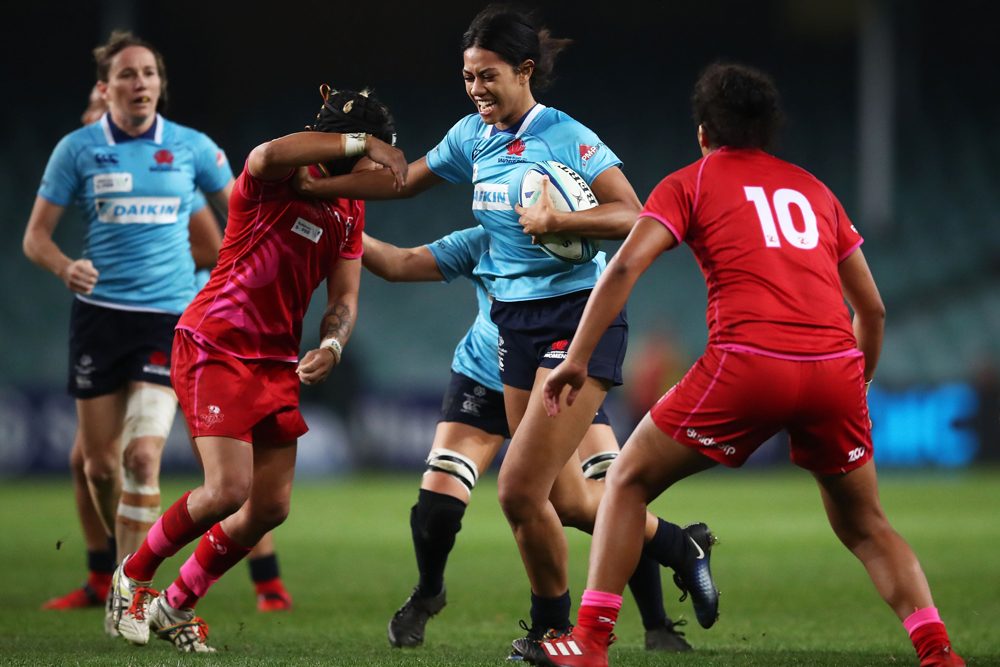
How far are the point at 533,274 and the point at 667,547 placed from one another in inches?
49.6

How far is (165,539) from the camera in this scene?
14.6 feet

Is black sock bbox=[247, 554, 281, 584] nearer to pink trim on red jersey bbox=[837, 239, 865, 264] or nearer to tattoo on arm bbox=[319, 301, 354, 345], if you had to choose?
tattoo on arm bbox=[319, 301, 354, 345]

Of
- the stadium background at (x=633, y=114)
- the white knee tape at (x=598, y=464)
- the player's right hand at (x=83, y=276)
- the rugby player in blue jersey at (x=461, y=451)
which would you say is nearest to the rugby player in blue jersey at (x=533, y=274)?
the rugby player in blue jersey at (x=461, y=451)

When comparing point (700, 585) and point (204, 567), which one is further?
point (700, 585)

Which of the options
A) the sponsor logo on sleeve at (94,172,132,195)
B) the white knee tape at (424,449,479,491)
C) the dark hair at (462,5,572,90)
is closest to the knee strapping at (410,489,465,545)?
the white knee tape at (424,449,479,491)

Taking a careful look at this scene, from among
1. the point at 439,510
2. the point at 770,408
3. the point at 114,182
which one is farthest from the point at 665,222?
the point at 114,182

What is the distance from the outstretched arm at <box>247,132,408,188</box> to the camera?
4.18 metres

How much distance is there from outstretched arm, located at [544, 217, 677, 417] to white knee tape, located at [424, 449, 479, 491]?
1.39m

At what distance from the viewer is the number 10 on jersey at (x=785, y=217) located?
3.65 meters

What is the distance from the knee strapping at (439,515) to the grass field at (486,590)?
1.54ft

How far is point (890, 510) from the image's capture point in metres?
11.5

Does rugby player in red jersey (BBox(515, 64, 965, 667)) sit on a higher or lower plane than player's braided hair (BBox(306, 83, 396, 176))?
lower

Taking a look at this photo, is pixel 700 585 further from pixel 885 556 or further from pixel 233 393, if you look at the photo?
pixel 233 393

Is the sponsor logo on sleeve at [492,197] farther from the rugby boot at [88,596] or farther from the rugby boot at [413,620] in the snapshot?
the rugby boot at [88,596]
